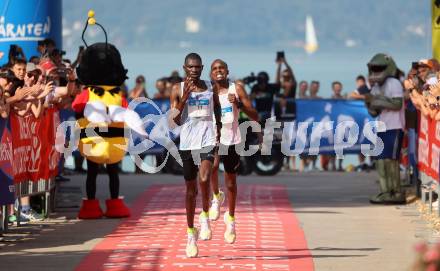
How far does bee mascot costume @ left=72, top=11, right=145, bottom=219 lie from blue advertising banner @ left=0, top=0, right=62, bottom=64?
149 inches

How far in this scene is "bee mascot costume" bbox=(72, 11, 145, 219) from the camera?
69.2ft

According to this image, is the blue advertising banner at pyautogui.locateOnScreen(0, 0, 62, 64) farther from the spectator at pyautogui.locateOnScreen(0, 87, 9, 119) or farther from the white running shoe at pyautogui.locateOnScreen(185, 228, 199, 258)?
the white running shoe at pyautogui.locateOnScreen(185, 228, 199, 258)

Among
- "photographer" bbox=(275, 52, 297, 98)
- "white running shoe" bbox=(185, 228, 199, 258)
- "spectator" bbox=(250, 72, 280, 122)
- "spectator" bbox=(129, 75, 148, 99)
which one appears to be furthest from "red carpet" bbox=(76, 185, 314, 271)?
"spectator" bbox=(129, 75, 148, 99)

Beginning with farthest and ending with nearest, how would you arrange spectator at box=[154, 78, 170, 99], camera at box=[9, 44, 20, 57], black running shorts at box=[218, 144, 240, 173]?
spectator at box=[154, 78, 170, 99]
camera at box=[9, 44, 20, 57]
black running shorts at box=[218, 144, 240, 173]

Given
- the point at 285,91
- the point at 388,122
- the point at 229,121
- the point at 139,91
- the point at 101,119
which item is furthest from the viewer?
the point at 139,91

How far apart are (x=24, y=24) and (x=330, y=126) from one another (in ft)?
26.1

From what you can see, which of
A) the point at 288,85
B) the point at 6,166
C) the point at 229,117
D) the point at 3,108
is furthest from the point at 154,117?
the point at 229,117

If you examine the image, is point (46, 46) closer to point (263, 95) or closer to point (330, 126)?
point (263, 95)

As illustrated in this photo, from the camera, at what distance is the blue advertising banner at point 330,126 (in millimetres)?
30797

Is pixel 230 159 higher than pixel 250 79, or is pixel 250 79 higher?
pixel 250 79

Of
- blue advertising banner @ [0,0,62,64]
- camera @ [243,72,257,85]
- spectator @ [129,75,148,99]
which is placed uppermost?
blue advertising banner @ [0,0,62,64]

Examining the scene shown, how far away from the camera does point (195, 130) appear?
16.8 metres

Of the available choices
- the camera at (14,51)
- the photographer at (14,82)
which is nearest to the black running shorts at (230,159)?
the photographer at (14,82)

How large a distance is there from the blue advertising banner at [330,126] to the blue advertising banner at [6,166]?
12.7m
